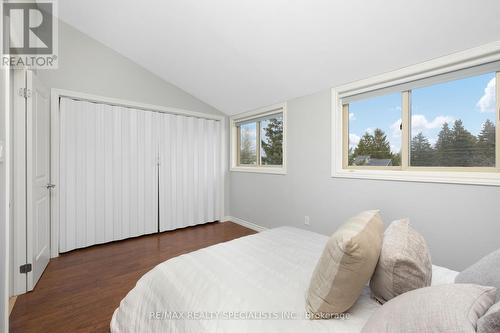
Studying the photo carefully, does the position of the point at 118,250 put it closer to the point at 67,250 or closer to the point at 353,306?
the point at 67,250

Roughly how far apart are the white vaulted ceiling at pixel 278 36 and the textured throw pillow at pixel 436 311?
201 centimetres

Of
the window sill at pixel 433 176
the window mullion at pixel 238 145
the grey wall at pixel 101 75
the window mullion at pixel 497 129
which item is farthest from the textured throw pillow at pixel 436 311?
the window mullion at pixel 238 145

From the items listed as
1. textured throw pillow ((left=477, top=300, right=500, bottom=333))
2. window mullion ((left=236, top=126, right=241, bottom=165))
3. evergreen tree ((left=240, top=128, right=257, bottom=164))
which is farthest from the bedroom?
window mullion ((left=236, top=126, right=241, bottom=165))

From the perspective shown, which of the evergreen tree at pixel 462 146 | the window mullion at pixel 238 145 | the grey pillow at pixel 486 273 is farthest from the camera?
the window mullion at pixel 238 145

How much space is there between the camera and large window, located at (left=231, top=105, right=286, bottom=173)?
3725 mm

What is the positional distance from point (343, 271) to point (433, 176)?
182cm

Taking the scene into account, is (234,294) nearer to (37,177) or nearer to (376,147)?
(376,147)

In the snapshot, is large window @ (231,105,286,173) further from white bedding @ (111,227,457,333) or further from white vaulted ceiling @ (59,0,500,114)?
white bedding @ (111,227,457,333)

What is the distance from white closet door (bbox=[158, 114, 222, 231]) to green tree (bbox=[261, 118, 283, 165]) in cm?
99

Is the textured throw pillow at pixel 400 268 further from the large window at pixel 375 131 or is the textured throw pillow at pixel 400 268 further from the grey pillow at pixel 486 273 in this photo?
the large window at pixel 375 131

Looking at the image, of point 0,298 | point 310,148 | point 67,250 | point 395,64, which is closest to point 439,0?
point 395,64

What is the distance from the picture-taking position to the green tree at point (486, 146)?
1911 mm

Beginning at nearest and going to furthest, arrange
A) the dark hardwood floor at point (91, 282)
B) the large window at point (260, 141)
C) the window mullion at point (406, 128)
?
the dark hardwood floor at point (91, 282) → the window mullion at point (406, 128) → the large window at point (260, 141)

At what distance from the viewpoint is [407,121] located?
7.72 feet
